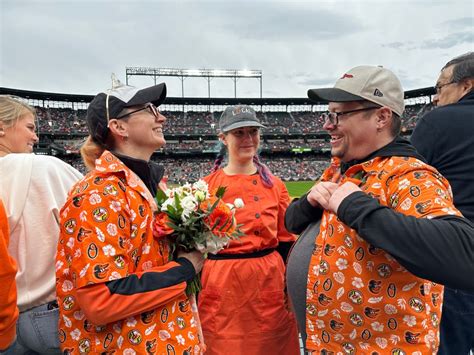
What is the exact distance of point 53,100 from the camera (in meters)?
67.5

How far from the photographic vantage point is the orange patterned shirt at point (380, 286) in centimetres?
174

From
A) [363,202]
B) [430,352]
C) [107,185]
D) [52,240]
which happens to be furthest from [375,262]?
[52,240]

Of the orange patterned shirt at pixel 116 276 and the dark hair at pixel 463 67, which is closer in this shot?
the orange patterned shirt at pixel 116 276

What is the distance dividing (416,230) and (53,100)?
75401 millimetres

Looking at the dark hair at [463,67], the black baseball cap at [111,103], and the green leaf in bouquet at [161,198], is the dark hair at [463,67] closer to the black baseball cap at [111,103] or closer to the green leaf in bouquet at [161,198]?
the black baseball cap at [111,103]

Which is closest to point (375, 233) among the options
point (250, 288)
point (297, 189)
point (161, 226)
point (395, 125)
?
point (395, 125)

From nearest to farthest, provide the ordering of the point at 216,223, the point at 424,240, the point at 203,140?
the point at 424,240
the point at 216,223
the point at 203,140

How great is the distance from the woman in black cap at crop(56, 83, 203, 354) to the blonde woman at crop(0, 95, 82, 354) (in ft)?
0.97

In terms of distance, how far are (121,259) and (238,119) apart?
2074mm

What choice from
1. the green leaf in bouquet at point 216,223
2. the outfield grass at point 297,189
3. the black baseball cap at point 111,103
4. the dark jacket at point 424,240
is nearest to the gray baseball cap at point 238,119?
the black baseball cap at point 111,103

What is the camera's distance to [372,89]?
1948 millimetres

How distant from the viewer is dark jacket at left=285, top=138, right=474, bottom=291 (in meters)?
1.48

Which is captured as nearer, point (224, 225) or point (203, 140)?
point (224, 225)

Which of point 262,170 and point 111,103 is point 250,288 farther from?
point 111,103
